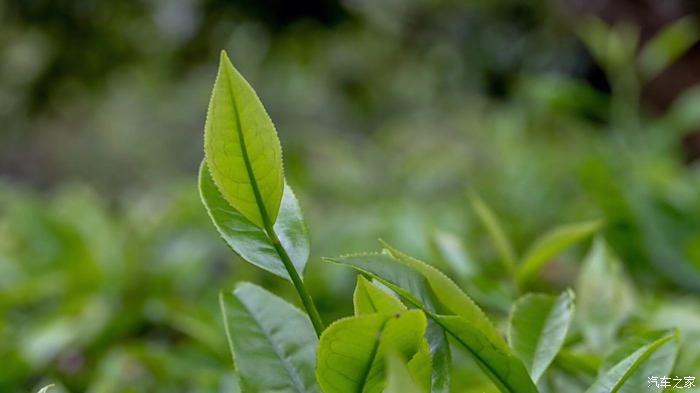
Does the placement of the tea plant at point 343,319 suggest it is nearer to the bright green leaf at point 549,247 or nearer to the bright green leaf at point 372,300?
the bright green leaf at point 372,300

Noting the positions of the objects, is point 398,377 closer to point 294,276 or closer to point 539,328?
point 294,276

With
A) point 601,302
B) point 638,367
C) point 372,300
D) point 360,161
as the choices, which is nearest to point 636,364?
point 638,367

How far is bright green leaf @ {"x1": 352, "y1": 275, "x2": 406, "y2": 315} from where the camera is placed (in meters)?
0.42

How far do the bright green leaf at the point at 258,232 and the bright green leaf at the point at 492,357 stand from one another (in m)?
0.08

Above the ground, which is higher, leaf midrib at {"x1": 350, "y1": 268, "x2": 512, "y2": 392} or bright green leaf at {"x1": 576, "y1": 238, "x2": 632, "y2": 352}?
leaf midrib at {"x1": 350, "y1": 268, "x2": 512, "y2": 392}

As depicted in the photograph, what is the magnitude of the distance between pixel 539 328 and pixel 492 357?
95 mm

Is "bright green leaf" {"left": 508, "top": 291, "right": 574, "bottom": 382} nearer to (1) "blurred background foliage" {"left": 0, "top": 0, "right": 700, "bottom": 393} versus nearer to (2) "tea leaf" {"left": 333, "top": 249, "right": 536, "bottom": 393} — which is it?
(2) "tea leaf" {"left": 333, "top": 249, "right": 536, "bottom": 393}

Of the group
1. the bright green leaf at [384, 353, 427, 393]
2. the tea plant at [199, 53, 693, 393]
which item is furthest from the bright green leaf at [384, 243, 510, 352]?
the bright green leaf at [384, 353, 427, 393]

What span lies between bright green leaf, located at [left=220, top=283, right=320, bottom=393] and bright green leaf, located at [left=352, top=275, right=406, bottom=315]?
0.06 meters

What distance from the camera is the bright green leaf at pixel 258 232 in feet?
1.48

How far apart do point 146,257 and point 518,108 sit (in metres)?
1.77

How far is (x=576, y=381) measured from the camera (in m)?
0.62

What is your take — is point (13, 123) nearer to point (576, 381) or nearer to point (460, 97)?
point (460, 97)

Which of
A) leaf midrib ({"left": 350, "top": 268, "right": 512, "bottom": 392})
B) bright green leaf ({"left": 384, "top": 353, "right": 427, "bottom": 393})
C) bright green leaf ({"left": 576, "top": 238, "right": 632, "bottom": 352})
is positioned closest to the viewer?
bright green leaf ({"left": 384, "top": 353, "right": 427, "bottom": 393})
